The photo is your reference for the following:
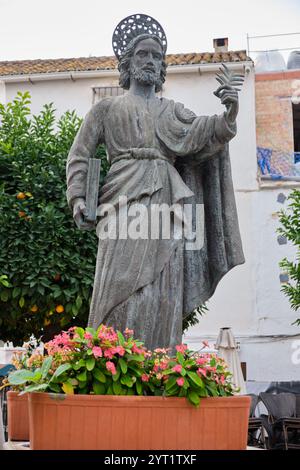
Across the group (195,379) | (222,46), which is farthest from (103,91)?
(195,379)

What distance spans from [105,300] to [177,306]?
52 cm

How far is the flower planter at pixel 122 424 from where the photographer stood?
3.54 meters

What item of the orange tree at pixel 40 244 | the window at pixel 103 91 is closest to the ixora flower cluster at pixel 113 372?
the orange tree at pixel 40 244

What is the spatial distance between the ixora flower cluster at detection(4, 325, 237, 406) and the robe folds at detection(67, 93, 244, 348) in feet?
2.58

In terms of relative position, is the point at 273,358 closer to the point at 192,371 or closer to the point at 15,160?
the point at 15,160

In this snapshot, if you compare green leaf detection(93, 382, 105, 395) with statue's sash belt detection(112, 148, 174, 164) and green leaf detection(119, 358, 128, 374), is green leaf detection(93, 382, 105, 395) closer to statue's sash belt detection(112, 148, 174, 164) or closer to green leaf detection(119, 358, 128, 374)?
green leaf detection(119, 358, 128, 374)

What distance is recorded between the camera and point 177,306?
5.04m

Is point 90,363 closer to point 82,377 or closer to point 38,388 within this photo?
point 82,377

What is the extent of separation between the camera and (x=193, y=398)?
12.2 feet

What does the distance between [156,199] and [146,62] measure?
3.71ft

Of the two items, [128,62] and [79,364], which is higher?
[128,62]

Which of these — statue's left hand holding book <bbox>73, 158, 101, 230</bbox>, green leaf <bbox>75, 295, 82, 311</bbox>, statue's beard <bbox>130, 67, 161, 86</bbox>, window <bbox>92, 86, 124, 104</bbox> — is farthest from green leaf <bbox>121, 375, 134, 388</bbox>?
window <bbox>92, 86, 124, 104</bbox>

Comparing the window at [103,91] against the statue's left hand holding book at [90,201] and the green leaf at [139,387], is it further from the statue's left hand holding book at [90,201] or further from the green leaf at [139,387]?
the green leaf at [139,387]

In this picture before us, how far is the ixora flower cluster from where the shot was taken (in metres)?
3.78
